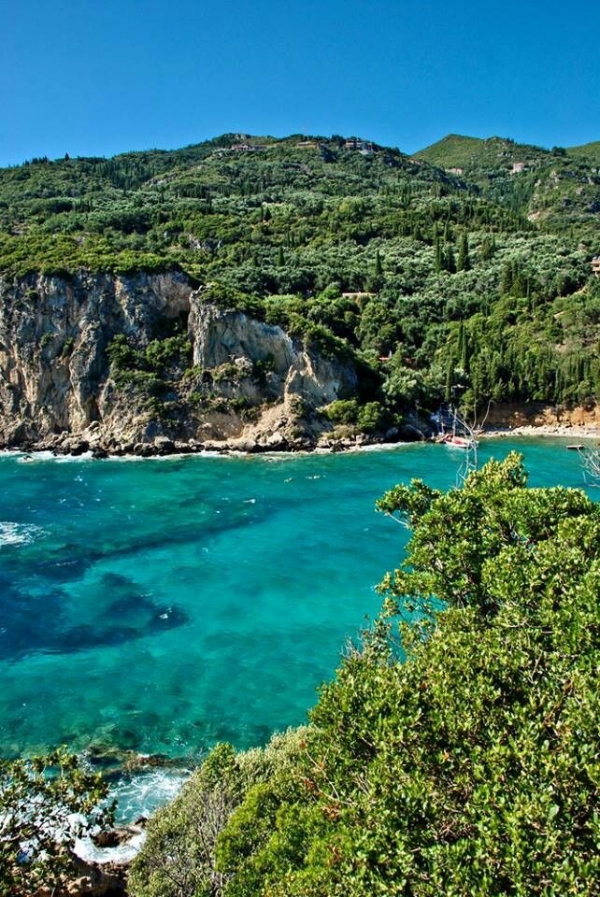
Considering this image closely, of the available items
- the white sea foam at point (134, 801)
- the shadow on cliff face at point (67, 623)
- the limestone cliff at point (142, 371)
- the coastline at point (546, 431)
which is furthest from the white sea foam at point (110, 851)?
the coastline at point (546, 431)

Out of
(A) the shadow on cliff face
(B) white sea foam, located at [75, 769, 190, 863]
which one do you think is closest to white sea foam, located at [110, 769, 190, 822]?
(B) white sea foam, located at [75, 769, 190, 863]

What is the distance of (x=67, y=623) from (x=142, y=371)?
141ft

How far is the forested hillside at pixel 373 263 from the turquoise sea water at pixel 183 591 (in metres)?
18.0

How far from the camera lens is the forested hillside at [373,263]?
73812mm

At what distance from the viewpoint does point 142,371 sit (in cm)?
6962

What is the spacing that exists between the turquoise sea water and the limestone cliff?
377 inches

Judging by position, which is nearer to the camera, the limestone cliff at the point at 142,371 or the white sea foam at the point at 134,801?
the white sea foam at the point at 134,801

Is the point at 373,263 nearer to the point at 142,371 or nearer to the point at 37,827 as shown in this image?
the point at 142,371

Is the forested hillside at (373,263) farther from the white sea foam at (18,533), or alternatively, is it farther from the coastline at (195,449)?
the white sea foam at (18,533)

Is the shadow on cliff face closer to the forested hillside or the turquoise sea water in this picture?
the turquoise sea water

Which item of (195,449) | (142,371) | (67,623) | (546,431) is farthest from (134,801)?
(546,431)

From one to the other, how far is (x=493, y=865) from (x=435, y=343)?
81.1m

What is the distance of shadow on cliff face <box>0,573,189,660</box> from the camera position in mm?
28625

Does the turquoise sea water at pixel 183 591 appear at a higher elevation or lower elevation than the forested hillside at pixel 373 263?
lower
